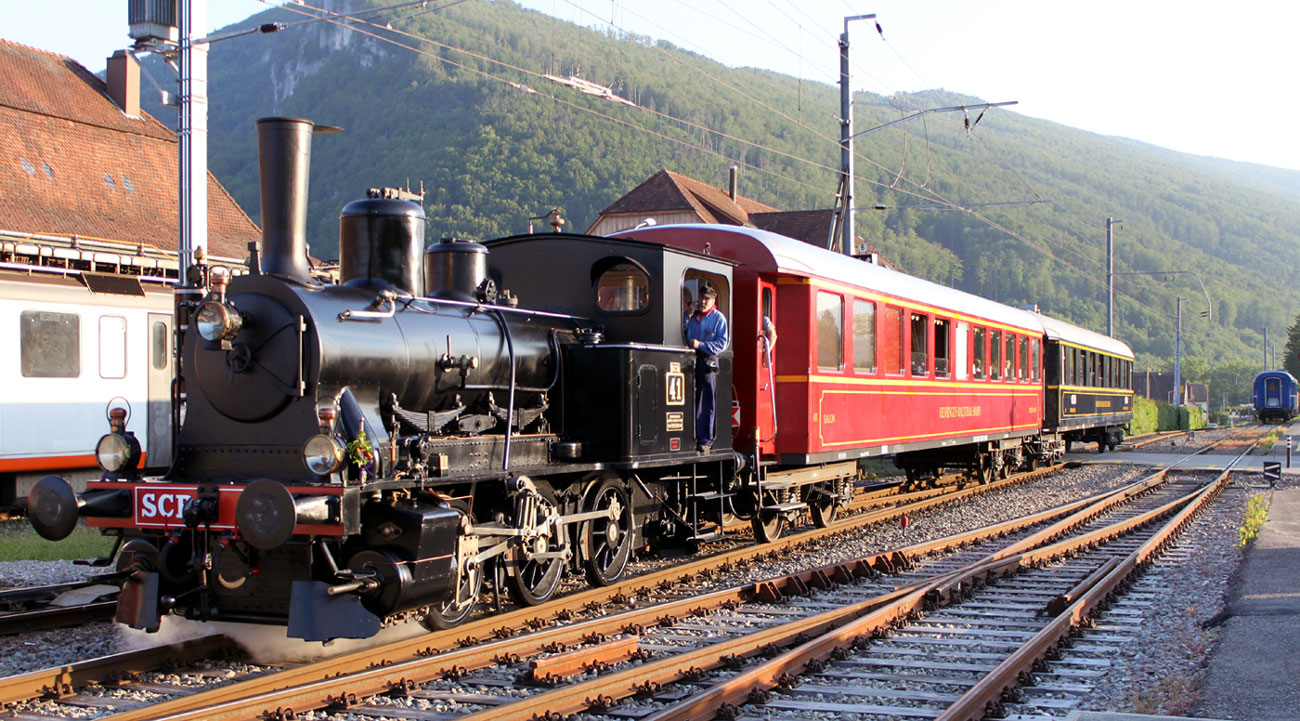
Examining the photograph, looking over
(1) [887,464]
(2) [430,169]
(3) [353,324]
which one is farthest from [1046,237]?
(3) [353,324]

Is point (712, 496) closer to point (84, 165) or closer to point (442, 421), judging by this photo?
point (442, 421)

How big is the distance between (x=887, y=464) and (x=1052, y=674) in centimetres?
1834

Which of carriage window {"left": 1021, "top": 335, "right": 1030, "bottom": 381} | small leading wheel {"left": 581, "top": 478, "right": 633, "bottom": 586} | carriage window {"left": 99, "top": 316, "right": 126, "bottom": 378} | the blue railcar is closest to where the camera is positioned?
small leading wheel {"left": 581, "top": 478, "right": 633, "bottom": 586}

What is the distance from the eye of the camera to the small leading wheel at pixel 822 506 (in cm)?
1298

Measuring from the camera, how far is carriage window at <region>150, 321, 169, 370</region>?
1684cm

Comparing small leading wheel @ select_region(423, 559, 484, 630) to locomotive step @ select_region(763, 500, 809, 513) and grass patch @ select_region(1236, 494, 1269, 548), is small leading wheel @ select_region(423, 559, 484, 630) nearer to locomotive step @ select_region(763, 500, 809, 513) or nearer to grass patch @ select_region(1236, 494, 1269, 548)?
locomotive step @ select_region(763, 500, 809, 513)

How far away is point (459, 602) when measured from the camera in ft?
24.0

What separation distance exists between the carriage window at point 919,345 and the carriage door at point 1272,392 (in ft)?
166

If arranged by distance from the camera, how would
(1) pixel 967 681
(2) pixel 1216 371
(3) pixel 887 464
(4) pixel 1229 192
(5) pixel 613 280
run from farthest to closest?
(4) pixel 1229 192 < (2) pixel 1216 371 < (3) pixel 887 464 < (5) pixel 613 280 < (1) pixel 967 681

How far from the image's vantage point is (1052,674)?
662cm

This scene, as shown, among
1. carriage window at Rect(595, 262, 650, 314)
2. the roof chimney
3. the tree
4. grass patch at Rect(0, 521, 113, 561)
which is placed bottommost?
grass patch at Rect(0, 521, 113, 561)

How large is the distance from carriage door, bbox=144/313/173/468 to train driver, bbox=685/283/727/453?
10393 millimetres

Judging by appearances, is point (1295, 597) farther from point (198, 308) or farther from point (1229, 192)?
point (1229, 192)

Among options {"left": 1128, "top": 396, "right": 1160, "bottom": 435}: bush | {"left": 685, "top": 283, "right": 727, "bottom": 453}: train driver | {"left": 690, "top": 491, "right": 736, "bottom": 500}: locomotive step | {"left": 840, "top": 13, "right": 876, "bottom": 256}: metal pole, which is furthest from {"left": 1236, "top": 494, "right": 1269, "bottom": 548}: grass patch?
{"left": 1128, "top": 396, "right": 1160, "bottom": 435}: bush
